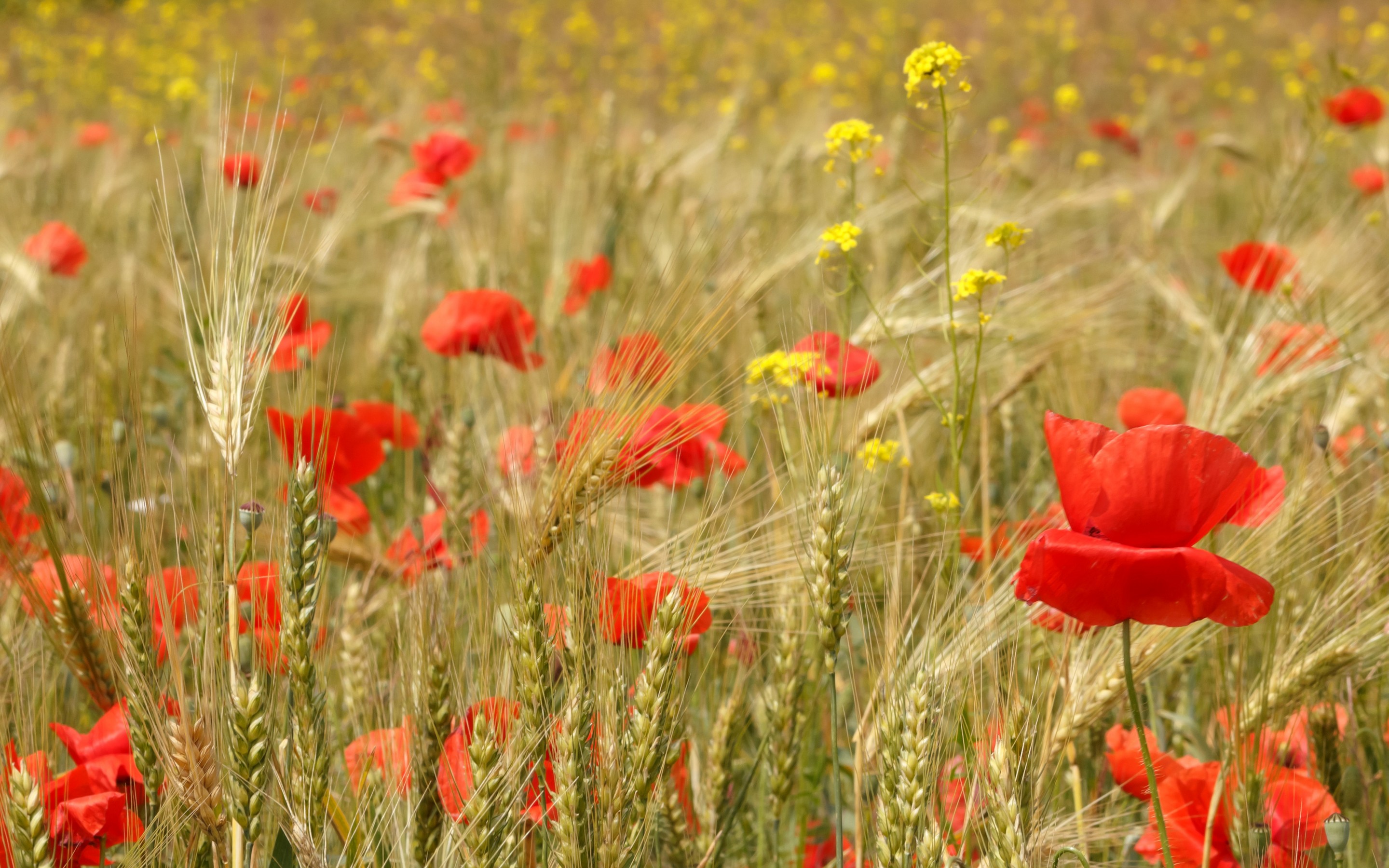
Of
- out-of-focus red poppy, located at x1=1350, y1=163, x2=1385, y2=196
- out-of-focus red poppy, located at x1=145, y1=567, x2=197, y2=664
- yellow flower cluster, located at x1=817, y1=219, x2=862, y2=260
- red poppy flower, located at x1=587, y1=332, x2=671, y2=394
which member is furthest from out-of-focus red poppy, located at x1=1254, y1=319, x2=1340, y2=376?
out-of-focus red poppy, located at x1=1350, y1=163, x2=1385, y2=196

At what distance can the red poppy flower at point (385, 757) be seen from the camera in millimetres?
929

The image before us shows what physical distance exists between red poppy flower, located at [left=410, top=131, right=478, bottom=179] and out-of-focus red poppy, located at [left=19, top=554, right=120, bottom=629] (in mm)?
1980

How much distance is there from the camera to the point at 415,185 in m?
2.98

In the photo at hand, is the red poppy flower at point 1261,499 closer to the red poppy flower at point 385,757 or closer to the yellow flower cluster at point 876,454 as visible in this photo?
the yellow flower cluster at point 876,454

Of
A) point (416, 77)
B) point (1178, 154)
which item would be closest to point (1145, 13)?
point (1178, 154)

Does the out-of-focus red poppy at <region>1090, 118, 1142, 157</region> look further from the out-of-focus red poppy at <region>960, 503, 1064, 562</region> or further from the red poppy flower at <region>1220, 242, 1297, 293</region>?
the out-of-focus red poppy at <region>960, 503, 1064, 562</region>

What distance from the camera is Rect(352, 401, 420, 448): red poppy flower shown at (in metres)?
1.75

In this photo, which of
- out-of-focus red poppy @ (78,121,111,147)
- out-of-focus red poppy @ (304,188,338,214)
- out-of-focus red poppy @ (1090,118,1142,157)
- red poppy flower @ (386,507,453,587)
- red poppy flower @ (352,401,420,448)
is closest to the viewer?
red poppy flower @ (386,507,453,587)

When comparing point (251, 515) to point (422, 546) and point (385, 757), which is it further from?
point (422, 546)

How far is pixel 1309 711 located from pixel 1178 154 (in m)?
6.30

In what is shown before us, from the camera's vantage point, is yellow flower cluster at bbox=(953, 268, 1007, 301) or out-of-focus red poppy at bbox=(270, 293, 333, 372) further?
out-of-focus red poppy at bbox=(270, 293, 333, 372)

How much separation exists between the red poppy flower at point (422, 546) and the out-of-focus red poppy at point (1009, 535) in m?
0.58

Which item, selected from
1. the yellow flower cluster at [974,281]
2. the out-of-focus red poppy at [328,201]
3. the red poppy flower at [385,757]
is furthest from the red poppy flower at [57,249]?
the yellow flower cluster at [974,281]

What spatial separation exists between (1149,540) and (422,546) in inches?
32.9
